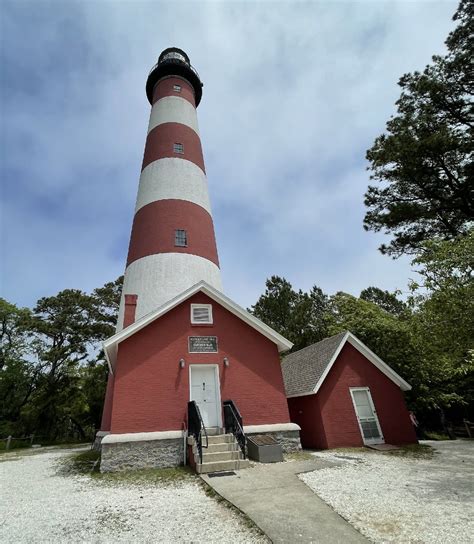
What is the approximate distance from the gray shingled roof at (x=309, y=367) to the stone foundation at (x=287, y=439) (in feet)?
6.57

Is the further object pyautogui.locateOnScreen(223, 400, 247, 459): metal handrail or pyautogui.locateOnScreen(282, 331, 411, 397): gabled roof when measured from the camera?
pyautogui.locateOnScreen(282, 331, 411, 397): gabled roof

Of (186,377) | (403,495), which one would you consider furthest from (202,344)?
(403,495)

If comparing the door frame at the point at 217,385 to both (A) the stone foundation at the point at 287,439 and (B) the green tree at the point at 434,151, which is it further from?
(B) the green tree at the point at 434,151

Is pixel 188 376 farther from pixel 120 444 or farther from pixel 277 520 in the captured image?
pixel 277 520

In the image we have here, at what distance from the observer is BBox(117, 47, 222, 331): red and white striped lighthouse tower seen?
13.4 meters

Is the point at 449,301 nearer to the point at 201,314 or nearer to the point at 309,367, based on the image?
the point at 309,367

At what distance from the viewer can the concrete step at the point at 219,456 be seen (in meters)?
8.41

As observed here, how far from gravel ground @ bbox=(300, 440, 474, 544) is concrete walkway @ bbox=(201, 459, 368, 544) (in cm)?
24

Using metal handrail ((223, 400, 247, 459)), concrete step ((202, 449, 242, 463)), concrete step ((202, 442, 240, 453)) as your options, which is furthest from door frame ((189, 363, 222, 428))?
concrete step ((202, 449, 242, 463))

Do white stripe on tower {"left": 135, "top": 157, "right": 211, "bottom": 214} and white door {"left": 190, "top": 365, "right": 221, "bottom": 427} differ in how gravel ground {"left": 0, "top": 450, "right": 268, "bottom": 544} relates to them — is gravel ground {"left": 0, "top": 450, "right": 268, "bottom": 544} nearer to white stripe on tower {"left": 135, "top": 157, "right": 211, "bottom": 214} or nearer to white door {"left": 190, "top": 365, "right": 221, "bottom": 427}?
white door {"left": 190, "top": 365, "right": 221, "bottom": 427}

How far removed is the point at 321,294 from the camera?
104 feet

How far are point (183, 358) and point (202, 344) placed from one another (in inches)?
32.0

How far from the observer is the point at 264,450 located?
906 cm

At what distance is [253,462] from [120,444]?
3.80m
